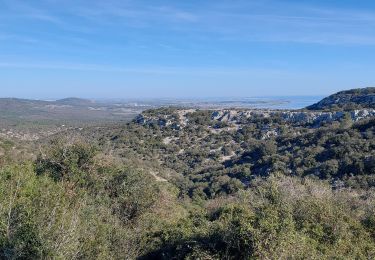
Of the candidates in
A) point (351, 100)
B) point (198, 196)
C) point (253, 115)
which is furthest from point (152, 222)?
point (351, 100)

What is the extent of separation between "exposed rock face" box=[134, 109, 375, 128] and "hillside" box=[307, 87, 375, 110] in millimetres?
6851

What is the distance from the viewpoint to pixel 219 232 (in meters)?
15.2

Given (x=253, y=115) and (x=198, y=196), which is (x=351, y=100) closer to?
(x=253, y=115)

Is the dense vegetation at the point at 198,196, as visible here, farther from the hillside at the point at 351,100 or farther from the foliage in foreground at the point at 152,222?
the hillside at the point at 351,100

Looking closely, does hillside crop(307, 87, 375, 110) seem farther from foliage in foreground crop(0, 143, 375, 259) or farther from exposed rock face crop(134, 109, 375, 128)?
foliage in foreground crop(0, 143, 375, 259)

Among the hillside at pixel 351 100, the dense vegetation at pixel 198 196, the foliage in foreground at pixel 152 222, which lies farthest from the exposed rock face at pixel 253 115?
the foliage in foreground at pixel 152 222

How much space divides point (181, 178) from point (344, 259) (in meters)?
30.7

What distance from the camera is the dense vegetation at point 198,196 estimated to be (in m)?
12.4

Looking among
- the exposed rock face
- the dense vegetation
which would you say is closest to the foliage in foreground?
the dense vegetation

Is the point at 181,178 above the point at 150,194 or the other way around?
the other way around

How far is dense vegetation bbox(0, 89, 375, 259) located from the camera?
12.4 meters

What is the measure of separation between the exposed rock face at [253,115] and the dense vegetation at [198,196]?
1.98m

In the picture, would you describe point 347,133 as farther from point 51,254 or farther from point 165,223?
point 51,254

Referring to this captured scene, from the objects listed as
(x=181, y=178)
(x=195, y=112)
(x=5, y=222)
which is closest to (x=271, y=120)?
(x=195, y=112)
